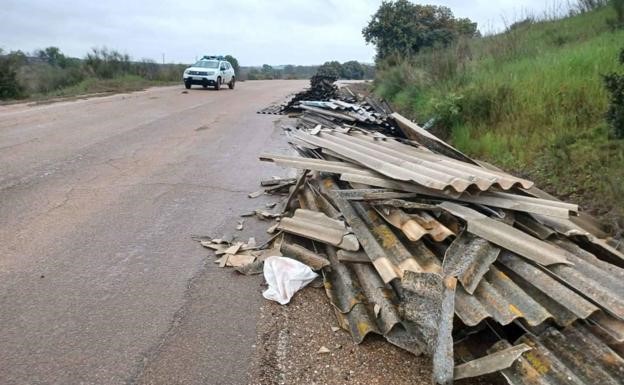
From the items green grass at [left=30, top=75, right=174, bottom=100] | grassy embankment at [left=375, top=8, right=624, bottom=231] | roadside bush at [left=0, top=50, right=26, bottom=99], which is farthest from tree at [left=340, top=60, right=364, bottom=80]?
grassy embankment at [left=375, top=8, right=624, bottom=231]

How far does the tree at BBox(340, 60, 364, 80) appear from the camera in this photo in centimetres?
6481

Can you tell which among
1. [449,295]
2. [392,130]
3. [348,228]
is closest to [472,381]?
[449,295]

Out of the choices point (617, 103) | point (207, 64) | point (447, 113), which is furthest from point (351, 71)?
point (617, 103)

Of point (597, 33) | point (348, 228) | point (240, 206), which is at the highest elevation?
point (597, 33)

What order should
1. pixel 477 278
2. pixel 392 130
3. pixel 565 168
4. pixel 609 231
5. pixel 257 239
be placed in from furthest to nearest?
pixel 392 130 → pixel 565 168 → pixel 257 239 → pixel 609 231 → pixel 477 278

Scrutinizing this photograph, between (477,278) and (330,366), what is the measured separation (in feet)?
3.76

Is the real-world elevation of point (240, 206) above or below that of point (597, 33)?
below

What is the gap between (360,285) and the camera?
3906 millimetres

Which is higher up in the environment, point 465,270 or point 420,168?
point 420,168

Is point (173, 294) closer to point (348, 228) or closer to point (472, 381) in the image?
point (348, 228)

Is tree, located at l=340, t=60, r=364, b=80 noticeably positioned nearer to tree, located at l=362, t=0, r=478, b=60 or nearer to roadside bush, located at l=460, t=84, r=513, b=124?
tree, located at l=362, t=0, r=478, b=60

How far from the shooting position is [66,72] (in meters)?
27.6

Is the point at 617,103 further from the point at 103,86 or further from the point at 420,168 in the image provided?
the point at 103,86

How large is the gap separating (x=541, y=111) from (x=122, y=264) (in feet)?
21.7
